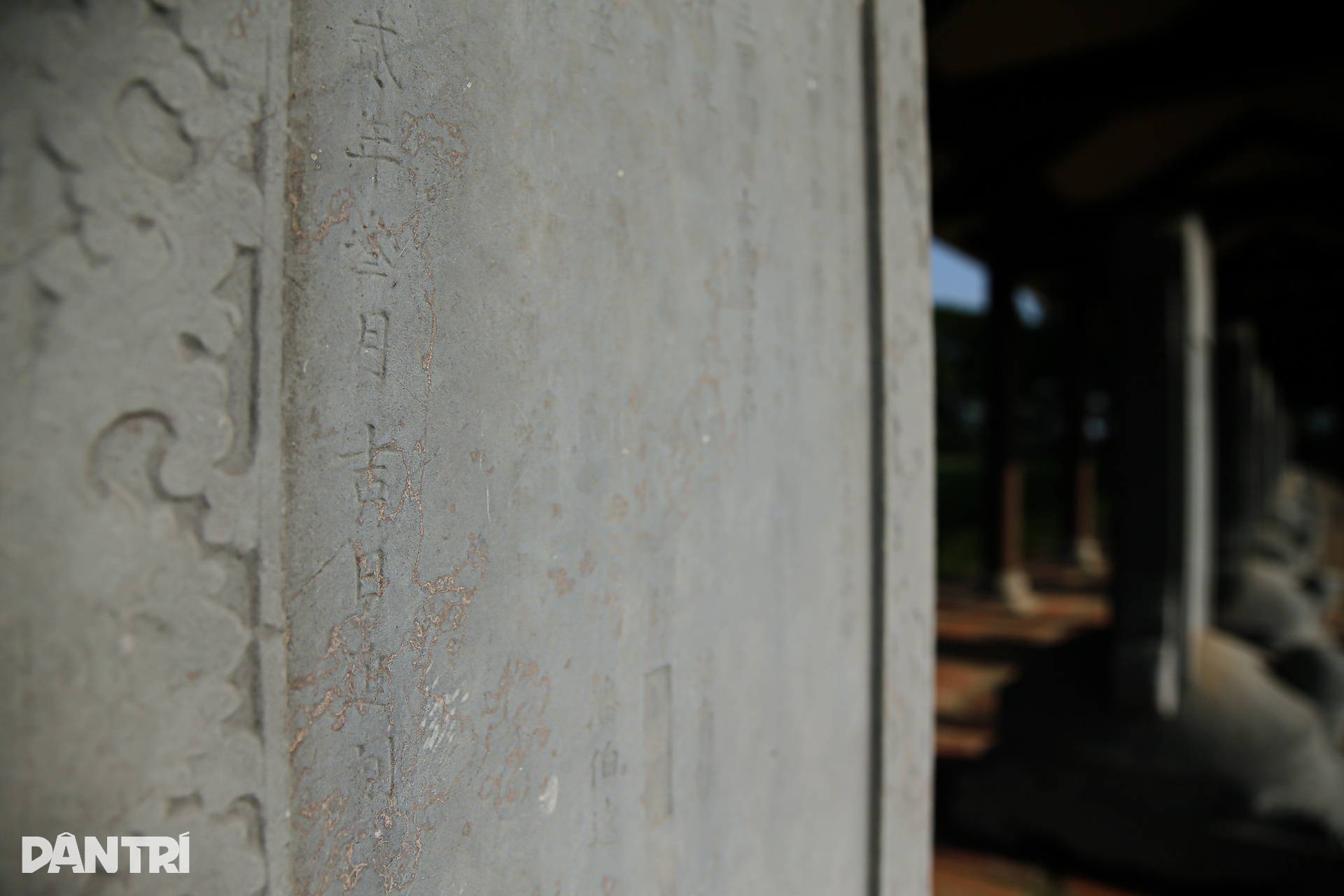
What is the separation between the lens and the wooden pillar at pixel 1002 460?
25.7 feet

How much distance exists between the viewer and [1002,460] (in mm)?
7949

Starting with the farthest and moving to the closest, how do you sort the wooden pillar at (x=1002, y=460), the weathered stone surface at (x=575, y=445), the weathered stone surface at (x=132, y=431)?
1. the wooden pillar at (x=1002, y=460)
2. the weathered stone surface at (x=575, y=445)
3. the weathered stone surface at (x=132, y=431)

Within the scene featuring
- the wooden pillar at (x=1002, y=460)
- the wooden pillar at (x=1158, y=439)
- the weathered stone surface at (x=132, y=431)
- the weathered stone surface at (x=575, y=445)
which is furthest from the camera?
the wooden pillar at (x=1002, y=460)

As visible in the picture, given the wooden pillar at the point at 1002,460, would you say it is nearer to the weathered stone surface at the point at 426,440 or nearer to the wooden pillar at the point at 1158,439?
the wooden pillar at the point at 1158,439

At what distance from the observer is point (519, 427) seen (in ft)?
2.64

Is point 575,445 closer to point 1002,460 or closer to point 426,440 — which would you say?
point 426,440

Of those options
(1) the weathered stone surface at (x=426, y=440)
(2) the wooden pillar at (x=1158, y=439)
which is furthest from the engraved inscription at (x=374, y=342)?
(2) the wooden pillar at (x=1158, y=439)

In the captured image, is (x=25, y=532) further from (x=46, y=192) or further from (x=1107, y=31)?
(x=1107, y=31)

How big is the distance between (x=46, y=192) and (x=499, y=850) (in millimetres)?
657

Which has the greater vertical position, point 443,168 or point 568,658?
point 443,168

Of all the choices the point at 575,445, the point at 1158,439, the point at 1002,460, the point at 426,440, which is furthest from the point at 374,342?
the point at 1002,460

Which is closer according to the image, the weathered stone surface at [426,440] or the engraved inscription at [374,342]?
the weathered stone surface at [426,440]

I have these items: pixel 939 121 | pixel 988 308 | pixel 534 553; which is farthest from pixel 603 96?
pixel 988 308

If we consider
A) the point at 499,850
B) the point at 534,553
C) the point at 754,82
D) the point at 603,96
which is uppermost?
the point at 754,82
